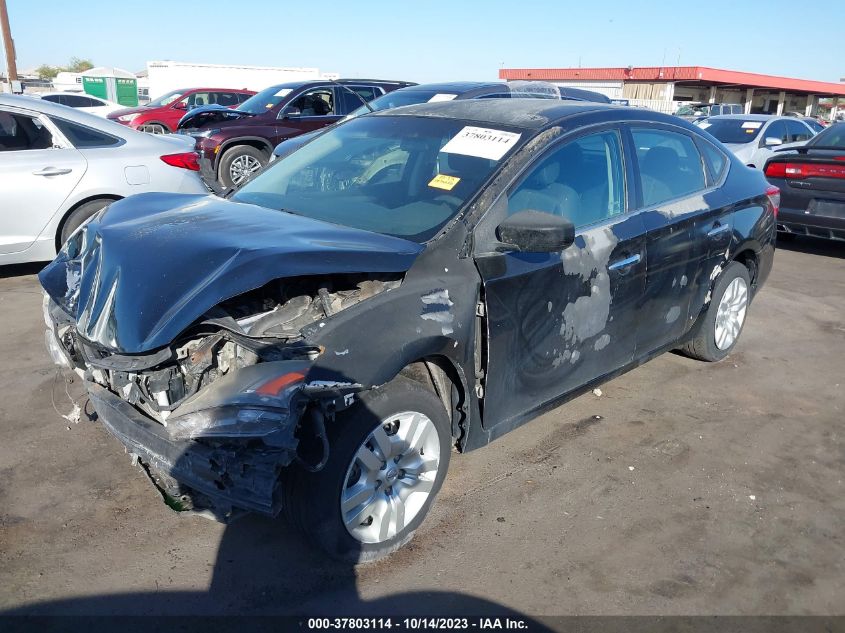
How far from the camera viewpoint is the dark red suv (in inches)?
433

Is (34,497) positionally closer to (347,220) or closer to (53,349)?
(53,349)

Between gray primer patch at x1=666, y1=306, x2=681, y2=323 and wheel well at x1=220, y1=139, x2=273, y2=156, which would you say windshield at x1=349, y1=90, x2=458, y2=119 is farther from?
gray primer patch at x1=666, y1=306, x2=681, y2=323

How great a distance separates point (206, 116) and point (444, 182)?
10.7 m

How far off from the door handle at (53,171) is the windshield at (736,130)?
1038 centimetres

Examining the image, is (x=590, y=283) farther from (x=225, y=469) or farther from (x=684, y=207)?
(x=225, y=469)

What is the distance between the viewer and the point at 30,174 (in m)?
6.06

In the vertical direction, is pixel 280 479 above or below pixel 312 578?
above

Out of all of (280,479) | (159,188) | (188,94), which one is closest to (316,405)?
(280,479)

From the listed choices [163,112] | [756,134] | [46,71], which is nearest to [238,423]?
[756,134]

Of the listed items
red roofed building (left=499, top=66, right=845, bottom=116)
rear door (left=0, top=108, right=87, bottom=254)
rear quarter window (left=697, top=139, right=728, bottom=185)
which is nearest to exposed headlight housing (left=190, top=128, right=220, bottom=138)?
rear door (left=0, top=108, right=87, bottom=254)

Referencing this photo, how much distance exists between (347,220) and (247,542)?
4.92 feet

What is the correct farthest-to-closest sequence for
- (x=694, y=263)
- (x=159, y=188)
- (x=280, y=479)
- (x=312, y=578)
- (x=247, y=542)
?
(x=159, y=188), (x=694, y=263), (x=247, y=542), (x=312, y=578), (x=280, y=479)

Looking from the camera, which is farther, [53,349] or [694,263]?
[694,263]

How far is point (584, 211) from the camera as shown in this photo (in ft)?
11.7
